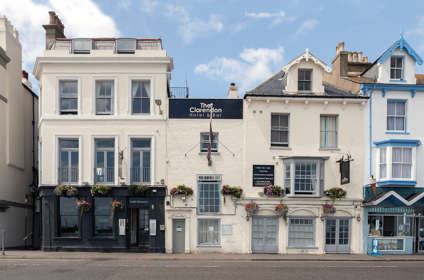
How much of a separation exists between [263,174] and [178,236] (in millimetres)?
5848

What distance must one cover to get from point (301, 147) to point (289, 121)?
1621mm

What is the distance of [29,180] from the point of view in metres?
27.6

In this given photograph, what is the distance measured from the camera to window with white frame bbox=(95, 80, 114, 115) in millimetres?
23031

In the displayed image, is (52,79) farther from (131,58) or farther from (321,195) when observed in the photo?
(321,195)

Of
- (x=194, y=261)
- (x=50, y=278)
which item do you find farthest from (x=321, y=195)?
(x=50, y=278)

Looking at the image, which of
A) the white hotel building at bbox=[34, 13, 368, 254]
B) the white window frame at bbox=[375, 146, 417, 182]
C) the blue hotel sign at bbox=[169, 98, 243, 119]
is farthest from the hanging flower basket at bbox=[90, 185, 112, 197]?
the white window frame at bbox=[375, 146, 417, 182]

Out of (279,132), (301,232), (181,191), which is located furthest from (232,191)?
(301,232)

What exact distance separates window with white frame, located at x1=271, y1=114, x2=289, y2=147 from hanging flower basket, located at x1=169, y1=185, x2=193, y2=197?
214 inches

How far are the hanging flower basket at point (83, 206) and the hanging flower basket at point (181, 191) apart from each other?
458 centimetres

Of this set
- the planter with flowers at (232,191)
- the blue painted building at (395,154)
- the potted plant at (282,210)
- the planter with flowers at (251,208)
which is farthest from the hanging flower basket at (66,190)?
the blue painted building at (395,154)

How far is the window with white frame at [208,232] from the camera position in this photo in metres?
22.6

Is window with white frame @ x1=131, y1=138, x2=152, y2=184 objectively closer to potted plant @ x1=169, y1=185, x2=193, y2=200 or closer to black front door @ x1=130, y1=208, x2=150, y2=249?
potted plant @ x1=169, y1=185, x2=193, y2=200

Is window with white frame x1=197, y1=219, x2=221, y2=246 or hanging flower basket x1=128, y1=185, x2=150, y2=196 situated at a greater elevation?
hanging flower basket x1=128, y1=185, x2=150, y2=196

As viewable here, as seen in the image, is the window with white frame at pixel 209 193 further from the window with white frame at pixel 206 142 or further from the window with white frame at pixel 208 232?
the window with white frame at pixel 206 142
